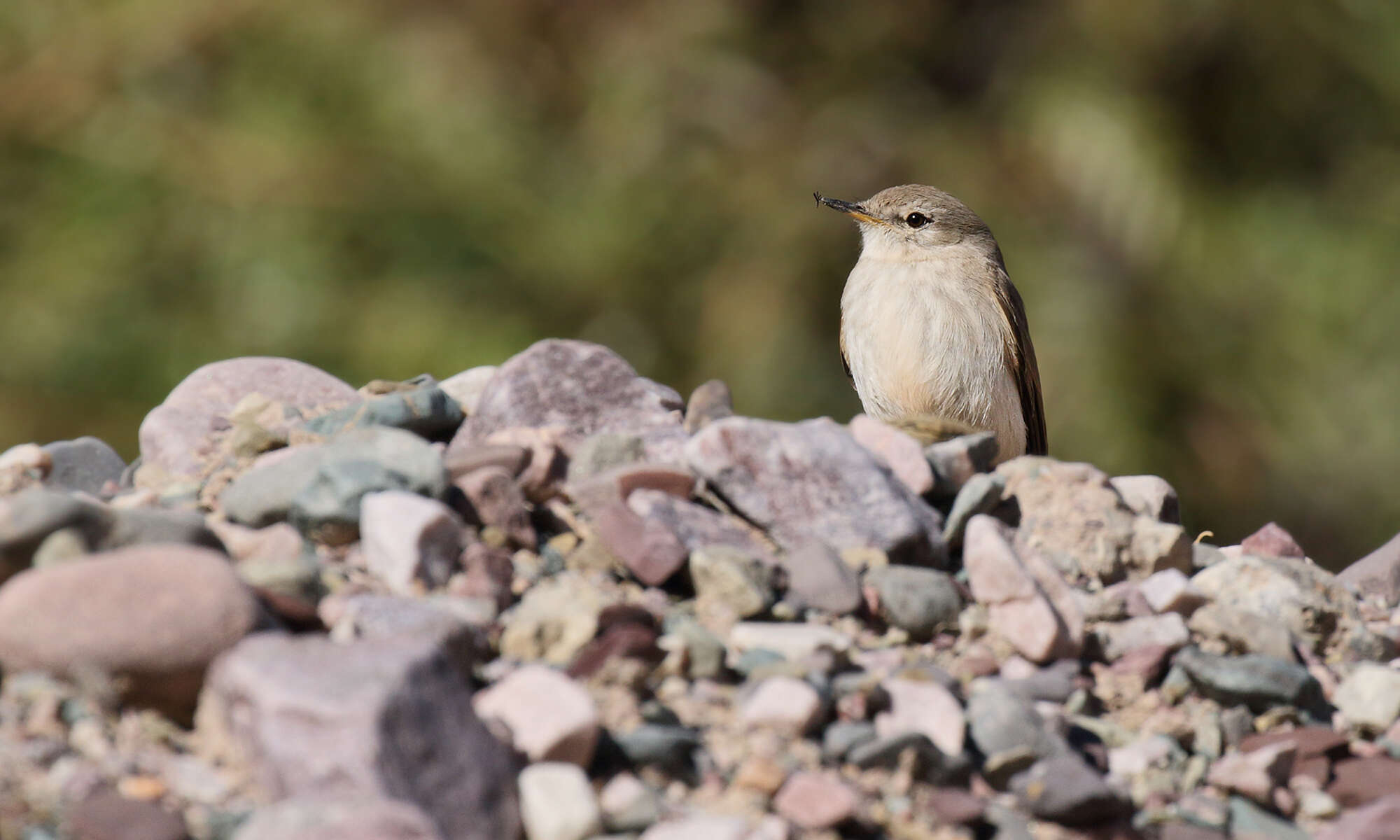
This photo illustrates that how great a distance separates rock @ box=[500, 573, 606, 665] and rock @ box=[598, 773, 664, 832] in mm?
262

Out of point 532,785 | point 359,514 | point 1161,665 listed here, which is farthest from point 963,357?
point 532,785

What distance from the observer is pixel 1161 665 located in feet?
7.33

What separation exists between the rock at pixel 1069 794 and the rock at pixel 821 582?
428 mm

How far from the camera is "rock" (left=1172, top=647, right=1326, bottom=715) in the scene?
2166mm

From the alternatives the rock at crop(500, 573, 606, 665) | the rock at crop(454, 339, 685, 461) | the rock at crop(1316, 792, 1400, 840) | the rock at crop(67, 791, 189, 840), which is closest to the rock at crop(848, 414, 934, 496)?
the rock at crop(454, 339, 685, 461)

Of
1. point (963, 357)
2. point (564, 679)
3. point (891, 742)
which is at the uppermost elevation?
point (963, 357)

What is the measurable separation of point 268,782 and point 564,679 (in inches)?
A: 16.1

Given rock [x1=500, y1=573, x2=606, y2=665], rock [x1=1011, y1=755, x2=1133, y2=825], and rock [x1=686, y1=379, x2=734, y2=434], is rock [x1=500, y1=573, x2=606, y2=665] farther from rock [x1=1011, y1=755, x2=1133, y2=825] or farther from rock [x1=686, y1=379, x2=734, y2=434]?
rock [x1=686, y1=379, x2=734, y2=434]

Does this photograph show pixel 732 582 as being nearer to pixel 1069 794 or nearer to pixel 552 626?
pixel 552 626

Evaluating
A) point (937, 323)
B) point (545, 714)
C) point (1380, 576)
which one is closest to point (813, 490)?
point (545, 714)

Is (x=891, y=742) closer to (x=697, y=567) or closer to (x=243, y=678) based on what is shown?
(x=697, y=567)

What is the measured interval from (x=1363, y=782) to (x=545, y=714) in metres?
1.26

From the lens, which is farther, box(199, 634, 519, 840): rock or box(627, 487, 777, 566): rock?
box(627, 487, 777, 566): rock

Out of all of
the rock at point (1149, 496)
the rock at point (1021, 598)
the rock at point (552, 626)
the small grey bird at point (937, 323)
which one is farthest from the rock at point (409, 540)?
the small grey bird at point (937, 323)
